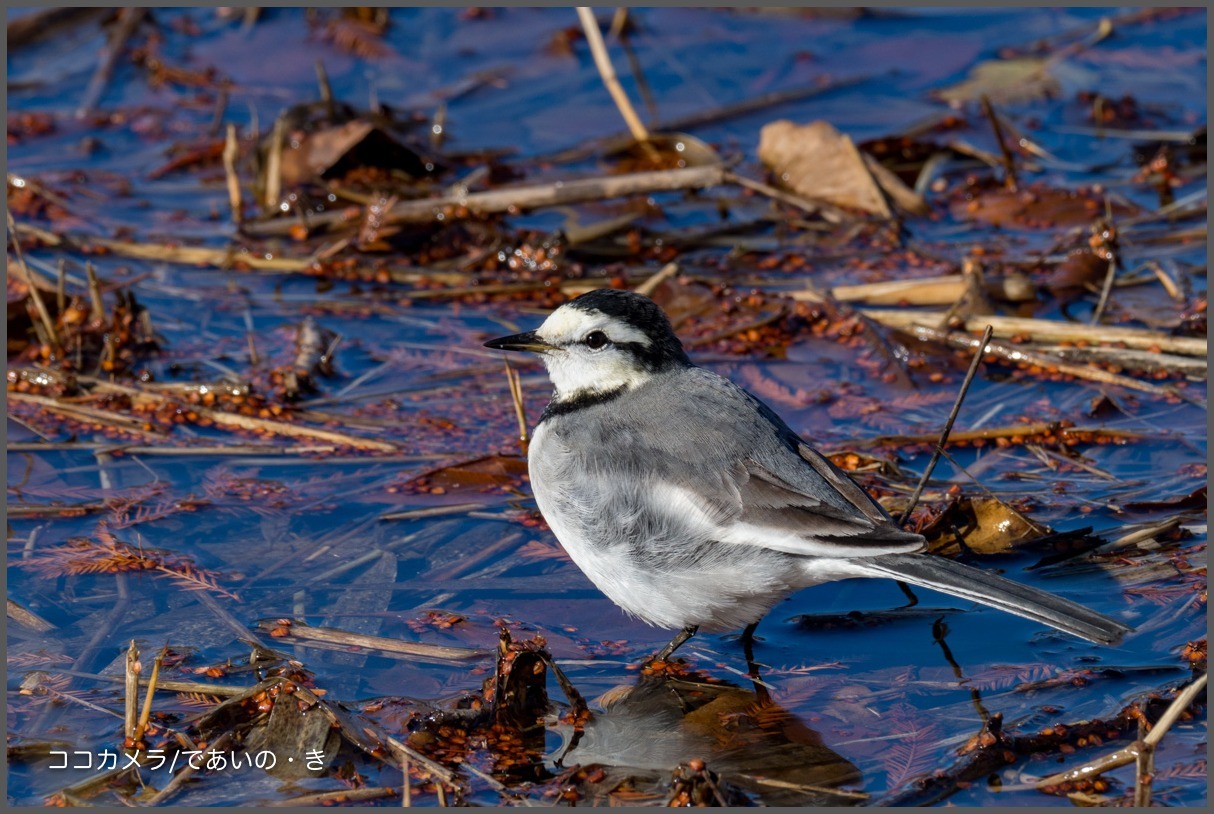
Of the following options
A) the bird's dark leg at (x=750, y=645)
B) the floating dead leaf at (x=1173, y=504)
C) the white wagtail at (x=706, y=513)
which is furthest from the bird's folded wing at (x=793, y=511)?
the floating dead leaf at (x=1173, y=504)

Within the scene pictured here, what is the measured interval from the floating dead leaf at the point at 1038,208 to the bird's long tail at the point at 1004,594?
569 centimetres

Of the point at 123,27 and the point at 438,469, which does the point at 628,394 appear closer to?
the point at 438,469

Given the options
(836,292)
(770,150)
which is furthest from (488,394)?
(770,150)

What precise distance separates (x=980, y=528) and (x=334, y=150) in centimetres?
606

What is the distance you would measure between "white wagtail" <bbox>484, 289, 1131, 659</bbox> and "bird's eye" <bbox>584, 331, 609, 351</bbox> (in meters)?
0.05

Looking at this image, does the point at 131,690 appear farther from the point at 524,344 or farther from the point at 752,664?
the point at 752,664

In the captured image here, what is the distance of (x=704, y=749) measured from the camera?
5.26 metres

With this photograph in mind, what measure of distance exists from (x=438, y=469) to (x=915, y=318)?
3.20m

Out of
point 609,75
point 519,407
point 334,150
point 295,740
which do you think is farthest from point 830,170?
point 295,740

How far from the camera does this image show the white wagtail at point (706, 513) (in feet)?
17.1

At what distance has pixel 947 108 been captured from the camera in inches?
478

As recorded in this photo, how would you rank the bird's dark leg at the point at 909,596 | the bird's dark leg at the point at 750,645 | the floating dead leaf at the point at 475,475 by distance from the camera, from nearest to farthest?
the bird's dark leg at the point at 750,645, the bird's dark leg at the point at 909,596, the floating dead leaf at the point at 475,475

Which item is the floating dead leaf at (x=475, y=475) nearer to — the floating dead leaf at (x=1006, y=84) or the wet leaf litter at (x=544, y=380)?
the wet leaf litter at (x=544, y=380)

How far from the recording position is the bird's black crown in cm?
622
